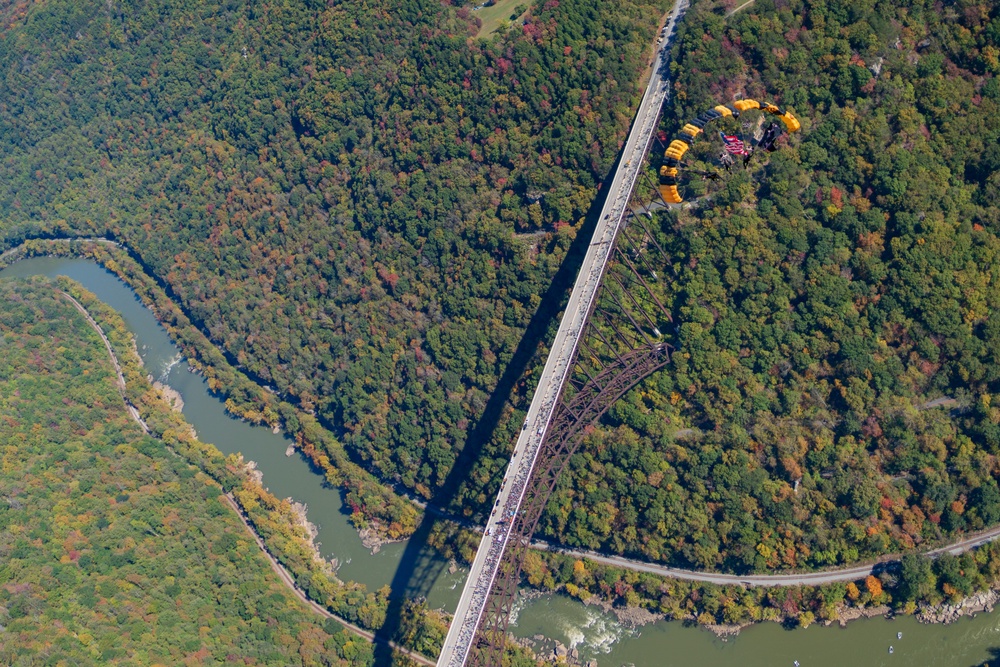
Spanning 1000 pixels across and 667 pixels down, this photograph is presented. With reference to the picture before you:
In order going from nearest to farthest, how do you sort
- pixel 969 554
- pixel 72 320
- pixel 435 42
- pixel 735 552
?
pixel 969 554 < pixel 735 552 < pixel 435 42 < pixel 72 320

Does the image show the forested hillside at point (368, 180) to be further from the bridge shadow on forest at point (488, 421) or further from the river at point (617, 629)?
the river at point (617, 629)

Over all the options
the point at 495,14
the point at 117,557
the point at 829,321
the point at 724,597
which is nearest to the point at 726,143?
the point at 829,321

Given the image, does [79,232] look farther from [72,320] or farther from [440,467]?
[440,467]

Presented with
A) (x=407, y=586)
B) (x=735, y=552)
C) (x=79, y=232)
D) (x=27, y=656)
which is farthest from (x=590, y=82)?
(x=79, y=232)

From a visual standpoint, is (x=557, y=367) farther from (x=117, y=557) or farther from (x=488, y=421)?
(x=117, y=557)

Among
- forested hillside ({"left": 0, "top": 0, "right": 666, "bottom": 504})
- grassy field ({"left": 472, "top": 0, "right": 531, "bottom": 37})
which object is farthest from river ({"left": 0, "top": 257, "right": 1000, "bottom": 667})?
grassy field ({"left": 472, "top": 0, "right": 531, "bottom": 37})

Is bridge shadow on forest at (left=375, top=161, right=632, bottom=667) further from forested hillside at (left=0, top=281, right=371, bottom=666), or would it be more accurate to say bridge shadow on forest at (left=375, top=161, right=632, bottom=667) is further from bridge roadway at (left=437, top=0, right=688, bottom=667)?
forested hillside at (left=0, top=281, right=371, bottom=666)

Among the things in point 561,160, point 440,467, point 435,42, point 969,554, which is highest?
point 435,42
